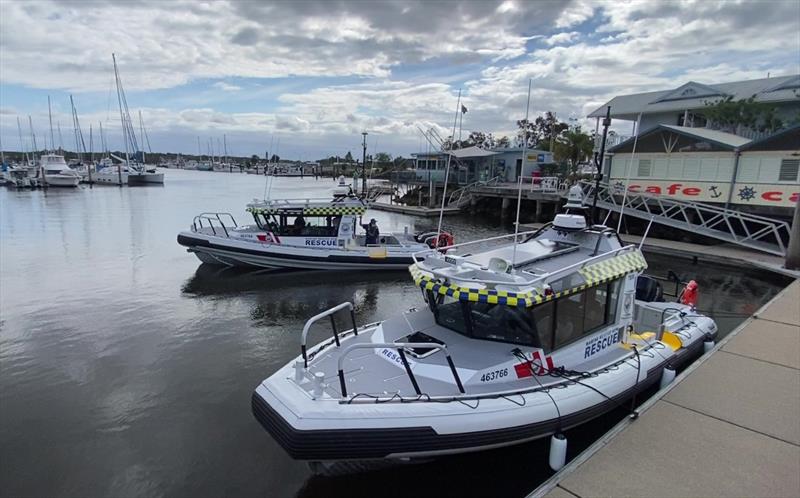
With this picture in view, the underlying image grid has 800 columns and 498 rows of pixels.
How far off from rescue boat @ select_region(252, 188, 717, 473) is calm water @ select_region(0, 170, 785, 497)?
1.01 m

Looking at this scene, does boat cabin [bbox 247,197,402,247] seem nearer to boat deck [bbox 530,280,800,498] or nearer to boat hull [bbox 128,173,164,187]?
boat deck [bbox 530,280,800,498]

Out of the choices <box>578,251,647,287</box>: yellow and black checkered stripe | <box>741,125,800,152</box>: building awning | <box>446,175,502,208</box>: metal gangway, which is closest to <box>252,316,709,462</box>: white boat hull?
<box>578,251,647,287</box>: yellow and black checkered stripe

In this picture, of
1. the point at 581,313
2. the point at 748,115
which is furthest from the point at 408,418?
the point at 748,115

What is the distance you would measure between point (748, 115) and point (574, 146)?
38.7ft

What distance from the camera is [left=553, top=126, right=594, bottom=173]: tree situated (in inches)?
1389

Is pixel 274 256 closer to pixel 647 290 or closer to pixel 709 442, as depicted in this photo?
pixel 647 290

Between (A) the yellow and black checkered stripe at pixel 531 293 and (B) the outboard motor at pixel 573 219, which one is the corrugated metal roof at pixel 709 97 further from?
(A) the yellow and black checkered stripe at pixel 531 293

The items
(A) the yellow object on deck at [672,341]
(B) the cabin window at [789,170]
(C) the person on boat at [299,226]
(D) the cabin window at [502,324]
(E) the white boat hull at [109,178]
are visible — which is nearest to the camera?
(D) the cabin window at [502,324]

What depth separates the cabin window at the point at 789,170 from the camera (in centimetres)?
1820

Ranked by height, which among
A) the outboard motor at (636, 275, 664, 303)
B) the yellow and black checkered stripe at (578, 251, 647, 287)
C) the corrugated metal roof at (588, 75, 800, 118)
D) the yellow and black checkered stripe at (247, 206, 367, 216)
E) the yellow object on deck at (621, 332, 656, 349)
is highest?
the corrugated metal roof at (588, 75, 800, 118)

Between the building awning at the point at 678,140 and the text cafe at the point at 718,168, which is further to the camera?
the building awning at the point at 678,140

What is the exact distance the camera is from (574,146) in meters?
35.4

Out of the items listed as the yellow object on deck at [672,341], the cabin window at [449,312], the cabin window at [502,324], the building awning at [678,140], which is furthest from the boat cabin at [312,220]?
the building awning at [678,140]

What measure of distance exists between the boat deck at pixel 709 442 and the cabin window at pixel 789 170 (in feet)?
51.5
